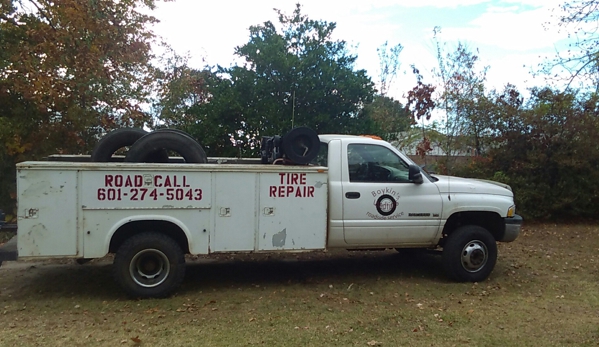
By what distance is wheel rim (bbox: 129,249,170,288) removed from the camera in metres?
6.05

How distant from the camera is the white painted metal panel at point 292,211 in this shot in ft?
20.8

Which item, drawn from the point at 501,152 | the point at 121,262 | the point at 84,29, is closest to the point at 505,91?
the point at 501,152

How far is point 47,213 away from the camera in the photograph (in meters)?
5.65

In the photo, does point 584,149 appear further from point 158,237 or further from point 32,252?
Answer: point 32,252

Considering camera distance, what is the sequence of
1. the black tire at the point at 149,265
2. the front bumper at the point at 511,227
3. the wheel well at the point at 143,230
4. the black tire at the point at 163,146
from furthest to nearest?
the front bumper at the point at 511,227
the black tire at the point at 163,146
the wheel well at the point at 143,230
the black tire at the point at 149,265

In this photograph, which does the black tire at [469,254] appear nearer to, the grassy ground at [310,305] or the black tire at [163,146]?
the grassy ground at [310,305]

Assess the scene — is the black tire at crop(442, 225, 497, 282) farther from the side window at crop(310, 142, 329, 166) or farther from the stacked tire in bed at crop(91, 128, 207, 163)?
the stacked tire in bed at crop(91, 128, 207, 163)

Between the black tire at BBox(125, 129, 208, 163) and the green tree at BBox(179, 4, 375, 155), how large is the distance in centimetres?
507

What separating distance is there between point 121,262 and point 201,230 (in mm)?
942

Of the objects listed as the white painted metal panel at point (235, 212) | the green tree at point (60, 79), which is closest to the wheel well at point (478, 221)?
the white painted metal panel at point (235, 212)

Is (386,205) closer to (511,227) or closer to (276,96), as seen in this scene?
(511,227)

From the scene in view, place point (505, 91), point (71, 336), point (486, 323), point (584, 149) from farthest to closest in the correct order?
point (505, 91) → point (584, 149) → point (486, 323) → point (71, 336)

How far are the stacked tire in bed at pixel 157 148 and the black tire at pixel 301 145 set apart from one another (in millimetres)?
1033

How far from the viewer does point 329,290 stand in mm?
6641
